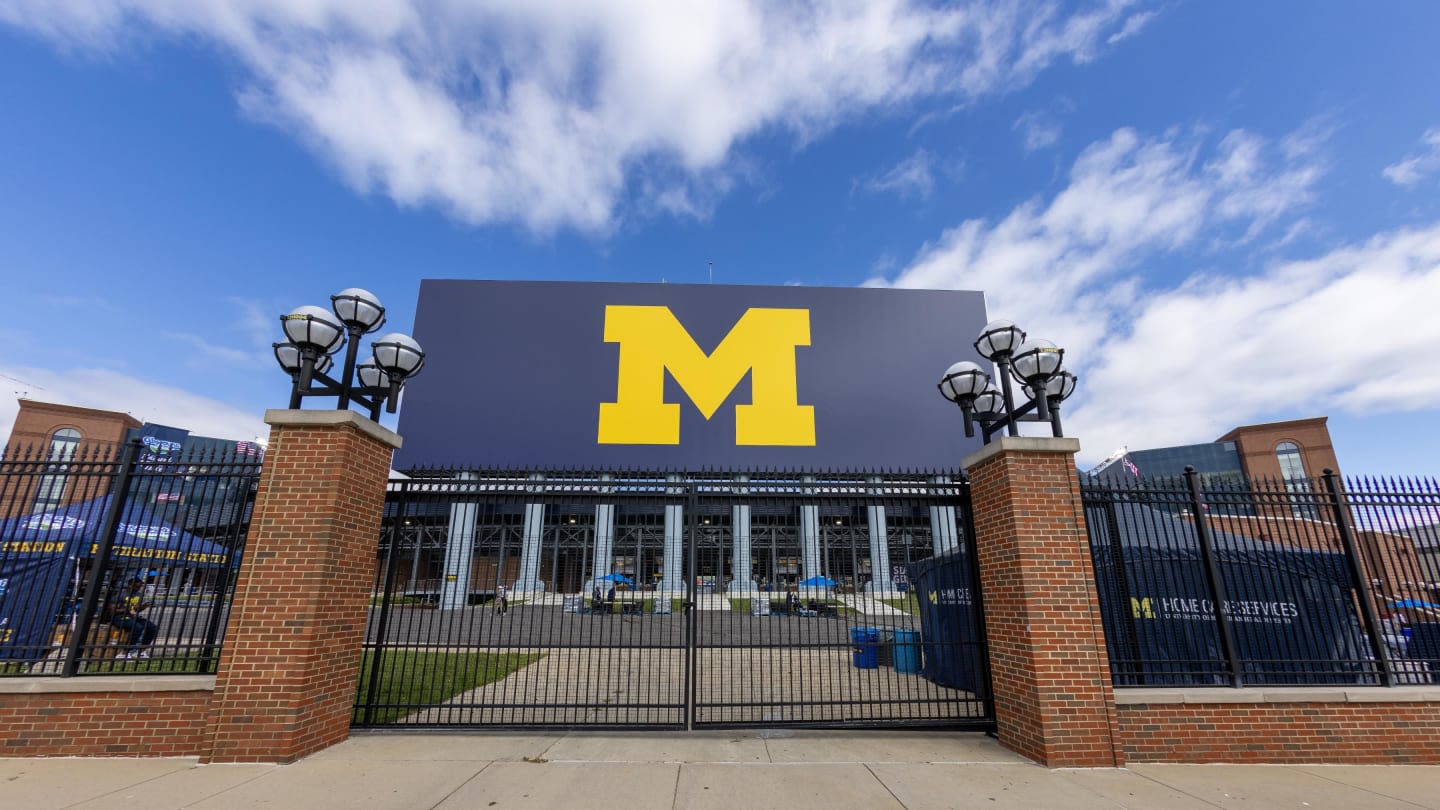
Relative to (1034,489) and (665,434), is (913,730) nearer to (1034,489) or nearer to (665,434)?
(1034,489)

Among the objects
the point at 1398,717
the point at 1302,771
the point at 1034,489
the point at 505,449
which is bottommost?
the point at 1302,771

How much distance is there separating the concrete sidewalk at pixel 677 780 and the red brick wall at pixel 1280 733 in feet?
0.52

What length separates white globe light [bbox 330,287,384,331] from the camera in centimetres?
683

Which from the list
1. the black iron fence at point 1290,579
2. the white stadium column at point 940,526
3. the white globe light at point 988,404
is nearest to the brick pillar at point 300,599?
the white stadium column at point 940,526

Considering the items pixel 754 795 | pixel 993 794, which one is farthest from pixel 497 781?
pixel 993 794

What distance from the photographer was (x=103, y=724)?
5895mm

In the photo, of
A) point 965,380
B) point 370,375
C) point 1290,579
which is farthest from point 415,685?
point 1290,579

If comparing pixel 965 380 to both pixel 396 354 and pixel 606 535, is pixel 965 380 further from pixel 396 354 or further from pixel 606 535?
pixel 396 354

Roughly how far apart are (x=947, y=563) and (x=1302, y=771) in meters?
4.66

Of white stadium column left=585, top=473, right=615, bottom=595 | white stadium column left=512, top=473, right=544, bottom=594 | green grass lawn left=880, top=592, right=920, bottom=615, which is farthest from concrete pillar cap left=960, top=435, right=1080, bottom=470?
white stadium column left=512, top=473, right=544, bottom=594

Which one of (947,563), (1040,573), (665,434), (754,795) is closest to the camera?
(754,795)

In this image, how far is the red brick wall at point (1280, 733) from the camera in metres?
6.15

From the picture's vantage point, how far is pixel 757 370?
25.3m

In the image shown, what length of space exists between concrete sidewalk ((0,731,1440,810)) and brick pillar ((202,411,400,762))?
1.17 feet
